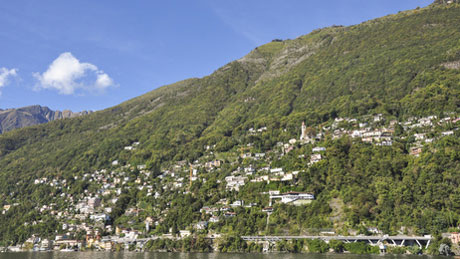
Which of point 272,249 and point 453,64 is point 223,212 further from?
point 453,64

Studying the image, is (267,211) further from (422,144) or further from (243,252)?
(422,144)

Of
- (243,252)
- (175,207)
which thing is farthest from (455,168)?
(175,207)

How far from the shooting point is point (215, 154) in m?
157

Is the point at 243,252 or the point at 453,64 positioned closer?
the point at 243,252

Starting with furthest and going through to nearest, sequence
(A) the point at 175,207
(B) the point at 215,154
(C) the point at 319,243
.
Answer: (B) the point at 215,154 → (A) the point at 175,207 → (C) the point at 319,243

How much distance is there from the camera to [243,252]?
7719 centimetres

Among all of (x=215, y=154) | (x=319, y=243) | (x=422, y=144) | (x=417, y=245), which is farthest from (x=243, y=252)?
(x=215, y=154)

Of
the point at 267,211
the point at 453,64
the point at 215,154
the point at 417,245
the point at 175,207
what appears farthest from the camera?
the point at 215,154

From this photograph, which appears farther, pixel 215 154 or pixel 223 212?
pixel 215 154

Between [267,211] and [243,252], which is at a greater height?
[267,211]

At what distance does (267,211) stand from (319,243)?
70.5ft

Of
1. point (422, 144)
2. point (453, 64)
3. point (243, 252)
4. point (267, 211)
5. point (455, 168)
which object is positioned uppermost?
point (453, 64)

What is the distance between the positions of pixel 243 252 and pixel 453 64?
10010 centimetres

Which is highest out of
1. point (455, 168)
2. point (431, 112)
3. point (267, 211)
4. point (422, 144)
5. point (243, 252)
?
point (431, 112)
